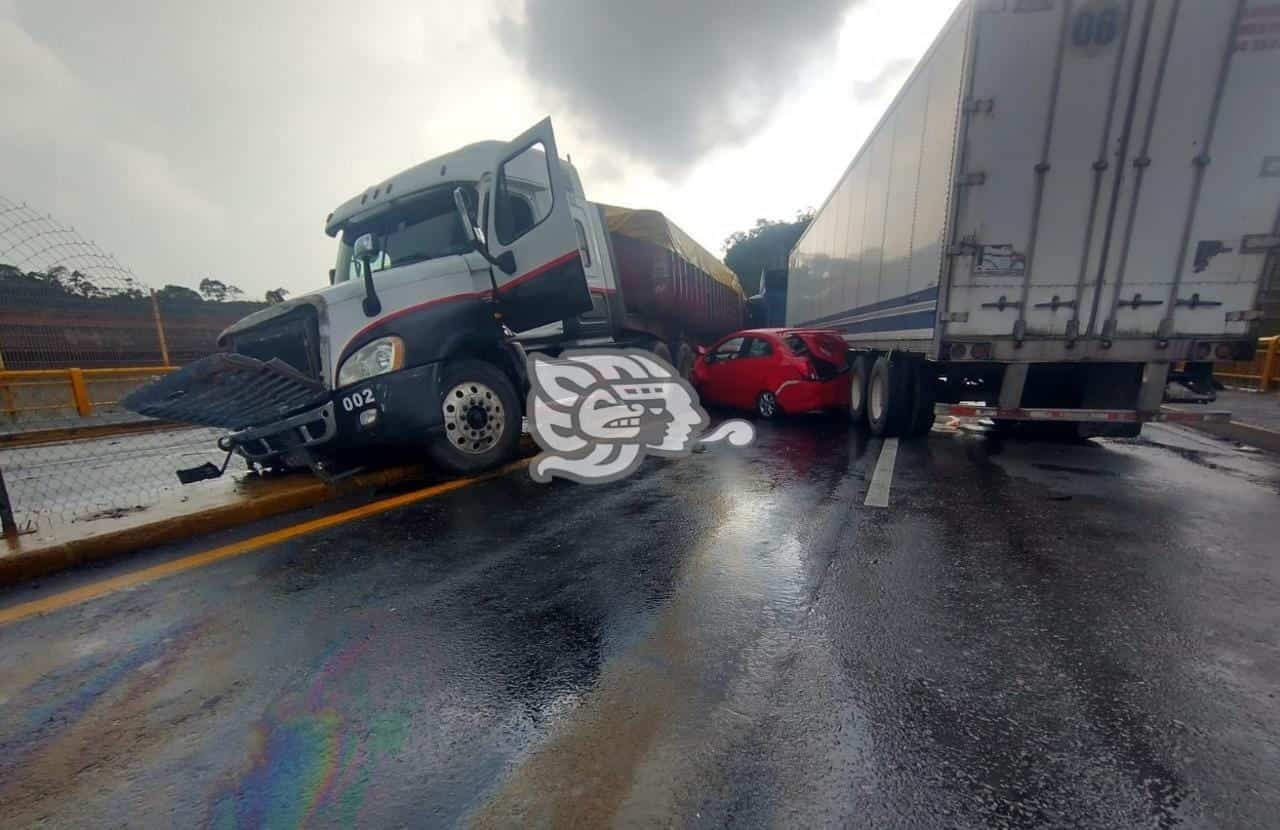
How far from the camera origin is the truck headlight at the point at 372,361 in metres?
4.23

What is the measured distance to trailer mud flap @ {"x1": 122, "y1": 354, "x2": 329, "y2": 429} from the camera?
3.94 meters

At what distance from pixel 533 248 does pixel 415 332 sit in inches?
55.5

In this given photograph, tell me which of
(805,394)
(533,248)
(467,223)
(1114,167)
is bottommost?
(805,394)

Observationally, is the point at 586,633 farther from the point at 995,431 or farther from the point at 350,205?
the point at 995,431

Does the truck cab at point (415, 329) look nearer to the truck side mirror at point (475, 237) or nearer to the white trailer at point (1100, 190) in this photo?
the truck side mirror at point (475, 237)

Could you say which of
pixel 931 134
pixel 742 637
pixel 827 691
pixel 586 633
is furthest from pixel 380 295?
pixel 931 134

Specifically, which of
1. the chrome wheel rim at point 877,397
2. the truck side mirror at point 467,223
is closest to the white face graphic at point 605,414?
the truck side mirror at point 467,223

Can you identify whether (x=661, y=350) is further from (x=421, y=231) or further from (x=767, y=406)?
(x=421, y=231)

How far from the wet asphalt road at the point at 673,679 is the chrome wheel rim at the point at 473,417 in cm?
129

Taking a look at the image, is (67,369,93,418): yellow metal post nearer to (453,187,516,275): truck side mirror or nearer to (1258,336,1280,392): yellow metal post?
(453,187,516,275): truck side mirror

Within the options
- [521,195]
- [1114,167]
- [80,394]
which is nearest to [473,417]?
[521,195]

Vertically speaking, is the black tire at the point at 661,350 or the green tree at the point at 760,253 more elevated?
the green tree at the point at 760,253

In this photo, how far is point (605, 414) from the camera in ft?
25.5

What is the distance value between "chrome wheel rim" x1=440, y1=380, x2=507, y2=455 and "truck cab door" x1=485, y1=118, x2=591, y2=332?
80 centimetres
